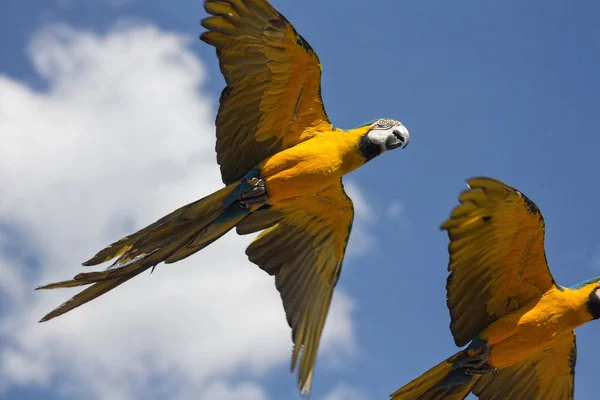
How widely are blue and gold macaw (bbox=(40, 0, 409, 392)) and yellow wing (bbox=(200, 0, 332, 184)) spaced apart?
0.01 meters

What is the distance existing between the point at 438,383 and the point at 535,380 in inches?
55.0

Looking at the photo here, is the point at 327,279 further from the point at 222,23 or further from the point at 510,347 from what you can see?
the point at 222,23

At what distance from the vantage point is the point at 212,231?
995 cm

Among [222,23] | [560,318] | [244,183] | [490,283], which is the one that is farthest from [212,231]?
[560,318]

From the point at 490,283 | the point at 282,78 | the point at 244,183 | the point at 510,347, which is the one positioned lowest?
the point at 510,347

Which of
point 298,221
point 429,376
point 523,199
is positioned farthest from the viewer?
point 298,221

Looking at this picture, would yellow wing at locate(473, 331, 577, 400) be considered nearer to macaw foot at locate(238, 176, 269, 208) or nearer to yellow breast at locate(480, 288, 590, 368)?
yellow breast at locate(480, 288, 590, 368)

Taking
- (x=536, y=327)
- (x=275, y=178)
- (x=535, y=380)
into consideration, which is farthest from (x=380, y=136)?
(x=535, y=380)

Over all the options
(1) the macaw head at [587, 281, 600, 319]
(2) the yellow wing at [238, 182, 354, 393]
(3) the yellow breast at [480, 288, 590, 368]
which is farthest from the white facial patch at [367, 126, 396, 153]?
(1) the macaw head at [587, 281, 600, 319]

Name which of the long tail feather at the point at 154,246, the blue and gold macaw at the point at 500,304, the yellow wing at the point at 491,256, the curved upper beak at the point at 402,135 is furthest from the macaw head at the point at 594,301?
the long tail feather at the point at 154,246

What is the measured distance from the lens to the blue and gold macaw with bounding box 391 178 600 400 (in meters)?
9.43

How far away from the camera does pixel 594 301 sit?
31.8ft

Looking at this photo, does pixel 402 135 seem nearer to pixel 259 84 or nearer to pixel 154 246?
pixel 259 84

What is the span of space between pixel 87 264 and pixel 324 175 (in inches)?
99.3
